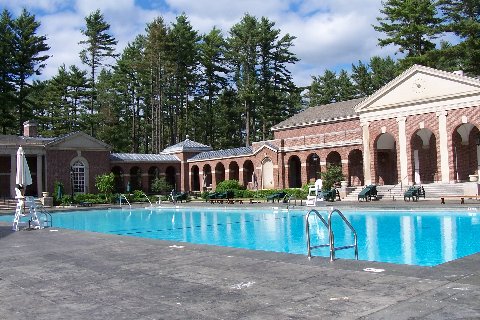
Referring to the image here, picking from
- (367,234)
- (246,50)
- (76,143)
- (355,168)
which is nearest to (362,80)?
(246,50)

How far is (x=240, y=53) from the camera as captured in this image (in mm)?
58281

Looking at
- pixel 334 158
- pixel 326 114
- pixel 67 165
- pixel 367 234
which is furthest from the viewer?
pixel 67 165

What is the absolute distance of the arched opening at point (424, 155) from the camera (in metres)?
34.1

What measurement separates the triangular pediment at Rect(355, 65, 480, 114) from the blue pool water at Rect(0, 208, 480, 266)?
13050mm

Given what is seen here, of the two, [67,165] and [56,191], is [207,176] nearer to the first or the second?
[67,165]

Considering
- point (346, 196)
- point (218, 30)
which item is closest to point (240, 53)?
point (218, 30)

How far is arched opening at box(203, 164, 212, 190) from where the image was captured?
162 ft

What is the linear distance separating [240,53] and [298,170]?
2145 cm

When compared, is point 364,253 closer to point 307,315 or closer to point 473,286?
point 473,286

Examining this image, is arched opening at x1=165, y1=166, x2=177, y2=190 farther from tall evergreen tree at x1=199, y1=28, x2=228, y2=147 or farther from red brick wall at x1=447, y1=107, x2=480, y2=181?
red brick wall at x1=447, y1=107, x2=480, y2=181

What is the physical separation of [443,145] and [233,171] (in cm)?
2151

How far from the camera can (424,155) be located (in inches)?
1364

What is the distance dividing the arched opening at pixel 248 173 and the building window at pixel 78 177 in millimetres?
15017

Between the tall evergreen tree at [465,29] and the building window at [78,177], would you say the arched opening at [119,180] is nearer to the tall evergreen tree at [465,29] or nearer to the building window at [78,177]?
the building window at [78,177]
